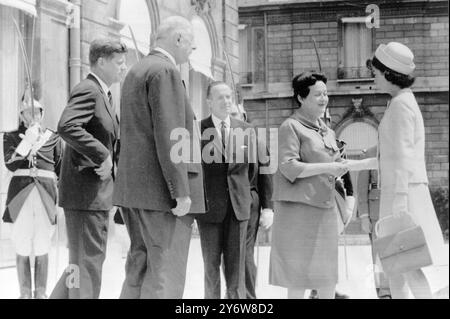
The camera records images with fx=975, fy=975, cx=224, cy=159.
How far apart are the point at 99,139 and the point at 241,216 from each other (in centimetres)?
88

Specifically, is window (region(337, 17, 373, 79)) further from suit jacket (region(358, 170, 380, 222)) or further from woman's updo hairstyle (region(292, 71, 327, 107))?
suit jacket (region(358, 170, 380, 222))

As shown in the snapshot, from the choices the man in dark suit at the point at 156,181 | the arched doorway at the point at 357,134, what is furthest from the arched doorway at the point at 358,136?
the man in dark suit at the point at 156,181

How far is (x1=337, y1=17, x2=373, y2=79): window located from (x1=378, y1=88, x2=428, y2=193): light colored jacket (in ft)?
1.79

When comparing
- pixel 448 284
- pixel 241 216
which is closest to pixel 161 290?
pixel 241 216

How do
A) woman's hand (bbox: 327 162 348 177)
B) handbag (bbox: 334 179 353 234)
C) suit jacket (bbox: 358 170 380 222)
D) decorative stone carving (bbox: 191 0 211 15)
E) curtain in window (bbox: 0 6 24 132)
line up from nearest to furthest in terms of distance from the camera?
woman's hand (bbox: 327 162 348 177), handbag (bbox: 334 179 353 234), suit jacket (bbox: 358 170 380 222), curtain in window (bbox: 0 6 24 132), decorative stone carving (bbox: 191 0 211 15)

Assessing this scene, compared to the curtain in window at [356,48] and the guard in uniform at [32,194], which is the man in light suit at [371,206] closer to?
the curtain in window at [356,48]

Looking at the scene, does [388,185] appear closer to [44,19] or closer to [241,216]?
[241,216]

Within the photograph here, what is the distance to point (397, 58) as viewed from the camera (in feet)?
17.0

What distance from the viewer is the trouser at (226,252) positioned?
5355mm

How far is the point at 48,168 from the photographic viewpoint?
5684 mm

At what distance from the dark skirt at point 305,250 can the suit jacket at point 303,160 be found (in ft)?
0.19

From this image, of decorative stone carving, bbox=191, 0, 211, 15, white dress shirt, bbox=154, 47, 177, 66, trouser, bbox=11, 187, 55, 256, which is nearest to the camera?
white dress shirt, bbox=154, 47, 177, 66

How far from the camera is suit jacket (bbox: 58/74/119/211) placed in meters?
5.14

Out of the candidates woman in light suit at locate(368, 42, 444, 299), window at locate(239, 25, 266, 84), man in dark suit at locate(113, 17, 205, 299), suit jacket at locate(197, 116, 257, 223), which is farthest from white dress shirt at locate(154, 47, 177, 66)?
woman in light suit at locate(368, 42, 444, 299)
